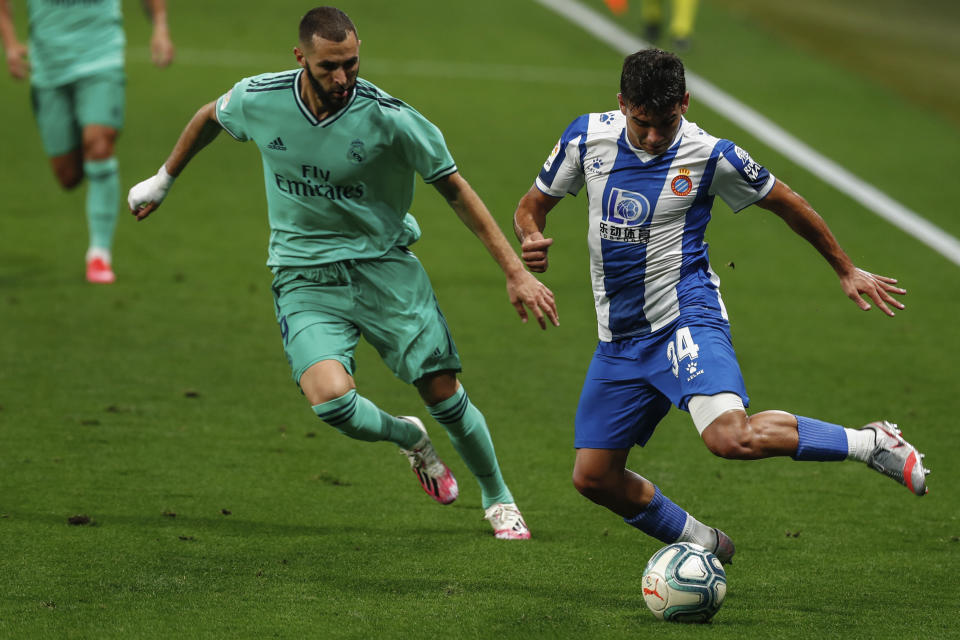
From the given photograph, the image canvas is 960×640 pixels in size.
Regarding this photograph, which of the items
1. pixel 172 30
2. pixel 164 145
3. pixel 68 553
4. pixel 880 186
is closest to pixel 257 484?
pixel 68 553

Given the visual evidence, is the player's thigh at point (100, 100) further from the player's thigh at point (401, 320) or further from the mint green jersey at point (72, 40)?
the player's thigh at point (401, 320)

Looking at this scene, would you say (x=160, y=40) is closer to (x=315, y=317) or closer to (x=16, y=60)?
(x=16, y=60)

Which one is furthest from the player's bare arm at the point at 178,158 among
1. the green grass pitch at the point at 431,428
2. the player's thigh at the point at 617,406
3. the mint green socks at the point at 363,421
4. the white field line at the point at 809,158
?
the white field line at the point at 809,158

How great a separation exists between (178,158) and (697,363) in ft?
8.14

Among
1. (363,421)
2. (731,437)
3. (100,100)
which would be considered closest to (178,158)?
(363,421)

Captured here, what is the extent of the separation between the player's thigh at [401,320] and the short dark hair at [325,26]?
1012 millimetres

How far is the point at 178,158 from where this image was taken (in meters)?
6.09

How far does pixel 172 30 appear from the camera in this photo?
1931 centimetres

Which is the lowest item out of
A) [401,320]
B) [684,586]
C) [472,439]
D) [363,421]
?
[472,439]

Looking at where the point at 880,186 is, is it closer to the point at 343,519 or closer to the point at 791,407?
the point at 791,407

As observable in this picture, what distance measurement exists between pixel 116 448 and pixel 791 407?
4.04 m

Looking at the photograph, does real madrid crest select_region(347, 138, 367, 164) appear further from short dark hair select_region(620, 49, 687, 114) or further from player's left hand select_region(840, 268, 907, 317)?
player's left hand select_region(840, 268, 907, 317)

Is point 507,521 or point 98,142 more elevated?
point 507,521

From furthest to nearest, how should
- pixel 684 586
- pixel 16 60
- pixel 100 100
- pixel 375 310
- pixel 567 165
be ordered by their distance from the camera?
pixel 16 60 < pixel 100 100 < pixel 375 310 < pixel 567 165 < pixel 684 586
